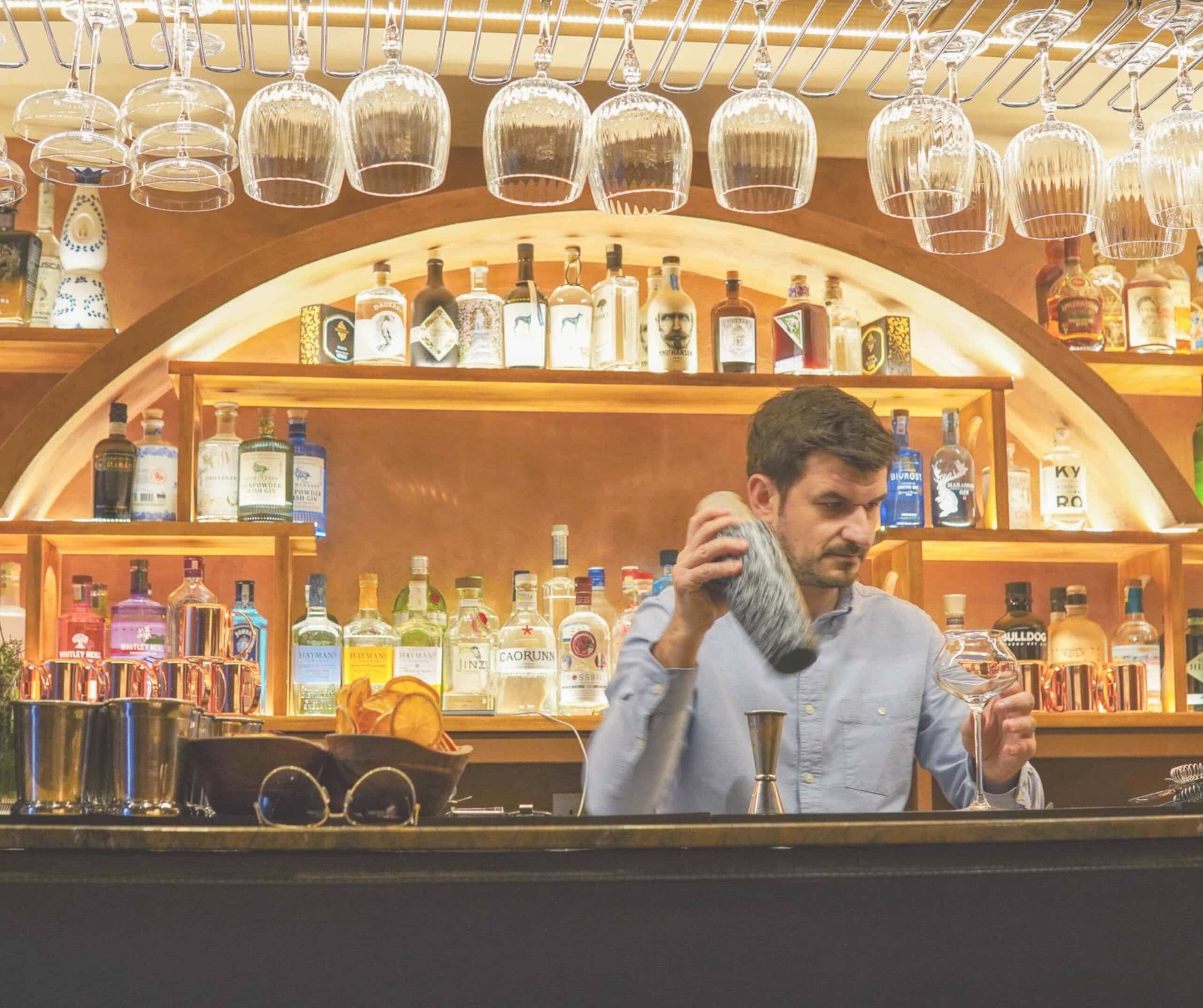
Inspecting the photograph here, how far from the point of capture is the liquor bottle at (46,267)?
290 cm

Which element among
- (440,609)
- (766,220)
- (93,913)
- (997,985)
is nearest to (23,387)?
(440,609)

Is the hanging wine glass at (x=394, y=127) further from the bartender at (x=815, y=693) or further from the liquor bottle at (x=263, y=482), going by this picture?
the liquor bottle at (x=263, y=482)

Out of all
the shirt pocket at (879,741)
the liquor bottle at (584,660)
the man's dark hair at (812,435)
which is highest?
the man's dark hair at (812,435)

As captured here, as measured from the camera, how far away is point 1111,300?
10.6 ft

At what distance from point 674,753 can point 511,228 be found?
1454 mm

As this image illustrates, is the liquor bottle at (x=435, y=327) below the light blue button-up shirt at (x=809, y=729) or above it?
above

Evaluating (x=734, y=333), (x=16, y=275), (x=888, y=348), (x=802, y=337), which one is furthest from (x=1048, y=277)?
(x=16, y=275)

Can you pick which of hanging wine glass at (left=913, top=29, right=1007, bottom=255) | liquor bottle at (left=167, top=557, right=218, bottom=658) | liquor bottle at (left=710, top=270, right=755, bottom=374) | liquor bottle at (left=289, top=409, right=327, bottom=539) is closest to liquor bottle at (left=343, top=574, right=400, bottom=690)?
liquor bottle at (left=289, top=409, right=327, bottom=539)

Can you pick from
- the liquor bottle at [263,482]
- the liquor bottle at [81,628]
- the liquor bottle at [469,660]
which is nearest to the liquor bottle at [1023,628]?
the liquor bottle at [469,660]

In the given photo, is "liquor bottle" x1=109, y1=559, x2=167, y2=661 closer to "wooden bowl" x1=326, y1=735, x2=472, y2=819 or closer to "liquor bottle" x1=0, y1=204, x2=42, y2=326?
"liquor bottle" x1=0, y1=204, x2=42, y2=326

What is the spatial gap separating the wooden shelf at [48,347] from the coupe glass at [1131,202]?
5.99 feet

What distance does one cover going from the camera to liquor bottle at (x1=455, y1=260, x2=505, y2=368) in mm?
2873

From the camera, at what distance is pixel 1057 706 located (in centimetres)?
294

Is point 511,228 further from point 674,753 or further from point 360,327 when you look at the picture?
point 674,753
